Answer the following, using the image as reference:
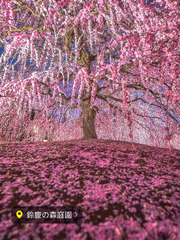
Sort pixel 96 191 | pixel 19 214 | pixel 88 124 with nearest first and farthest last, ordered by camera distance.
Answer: pixel 19 214, pixel 96 191, pixel 88 124

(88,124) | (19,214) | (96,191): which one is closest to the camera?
(19,214)

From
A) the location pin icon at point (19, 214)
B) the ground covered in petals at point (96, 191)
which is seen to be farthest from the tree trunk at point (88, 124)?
the location pin icon at point (19, 214)

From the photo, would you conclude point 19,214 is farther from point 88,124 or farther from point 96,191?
point 88,124

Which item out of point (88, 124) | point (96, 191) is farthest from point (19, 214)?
point (88, 124)

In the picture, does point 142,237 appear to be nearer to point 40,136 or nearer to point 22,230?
point 22,230

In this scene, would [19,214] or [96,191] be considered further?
[96,191]

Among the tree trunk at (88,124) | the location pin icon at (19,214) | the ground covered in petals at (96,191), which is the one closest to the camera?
the ground covered in petals at (96,191)

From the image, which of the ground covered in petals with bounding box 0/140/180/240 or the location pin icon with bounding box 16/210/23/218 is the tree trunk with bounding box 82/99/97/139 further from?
the location pin icon with bounding box 16/210/23/218

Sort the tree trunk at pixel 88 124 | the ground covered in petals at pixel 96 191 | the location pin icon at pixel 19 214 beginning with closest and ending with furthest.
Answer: the ground covered in petals at pixel 96 191 < the location pin icon at pixel 19 214 < the tree trunk at pixel 88 124

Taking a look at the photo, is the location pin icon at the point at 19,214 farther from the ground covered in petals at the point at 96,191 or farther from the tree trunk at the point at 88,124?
the tree trunk at the point at 88,124

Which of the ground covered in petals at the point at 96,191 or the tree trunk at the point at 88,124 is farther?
the tree trunk at the point at 88,124

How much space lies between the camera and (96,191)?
210cm

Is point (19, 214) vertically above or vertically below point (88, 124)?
below

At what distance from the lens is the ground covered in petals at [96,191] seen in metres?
1.45
